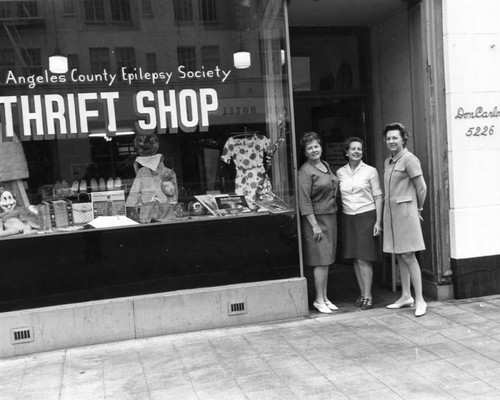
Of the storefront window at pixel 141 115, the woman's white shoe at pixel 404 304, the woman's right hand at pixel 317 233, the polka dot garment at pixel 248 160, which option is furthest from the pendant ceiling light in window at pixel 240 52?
the woman's white shoe at pixel 404 304

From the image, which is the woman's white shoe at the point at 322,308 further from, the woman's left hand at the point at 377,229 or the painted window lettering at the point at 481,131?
the painted window lettering at the point at 481,131

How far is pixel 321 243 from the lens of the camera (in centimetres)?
597

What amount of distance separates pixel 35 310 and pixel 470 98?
15.9 feet

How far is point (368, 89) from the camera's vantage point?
7.69m

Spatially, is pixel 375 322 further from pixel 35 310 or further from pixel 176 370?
pixel 35 310

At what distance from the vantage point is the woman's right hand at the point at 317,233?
232 inches

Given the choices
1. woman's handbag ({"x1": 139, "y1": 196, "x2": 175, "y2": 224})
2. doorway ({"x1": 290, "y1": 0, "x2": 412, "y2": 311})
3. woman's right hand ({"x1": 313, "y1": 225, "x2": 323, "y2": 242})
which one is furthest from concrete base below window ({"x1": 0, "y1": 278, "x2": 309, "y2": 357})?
doorway ({"x1": 290, "y1": 0, "x2": 412, "y2": 311})

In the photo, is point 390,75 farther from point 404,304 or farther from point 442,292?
point 404,304

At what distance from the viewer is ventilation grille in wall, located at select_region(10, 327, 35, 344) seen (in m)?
5.16

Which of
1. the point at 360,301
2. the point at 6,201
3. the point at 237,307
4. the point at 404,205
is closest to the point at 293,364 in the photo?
the point at 237,307

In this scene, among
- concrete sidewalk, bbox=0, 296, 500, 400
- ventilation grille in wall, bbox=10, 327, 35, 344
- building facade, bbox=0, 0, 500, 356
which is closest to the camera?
concrete sidewalk, bbox=0, 296, 500, 400

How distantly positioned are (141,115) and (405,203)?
2.80m

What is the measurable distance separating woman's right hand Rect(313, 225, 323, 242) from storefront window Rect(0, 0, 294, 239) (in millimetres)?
432

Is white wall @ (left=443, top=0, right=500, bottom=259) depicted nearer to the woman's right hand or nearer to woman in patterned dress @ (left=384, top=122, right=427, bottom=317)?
woman in patterned dress @ (left=384, top=122, right=427, bottom=317)
